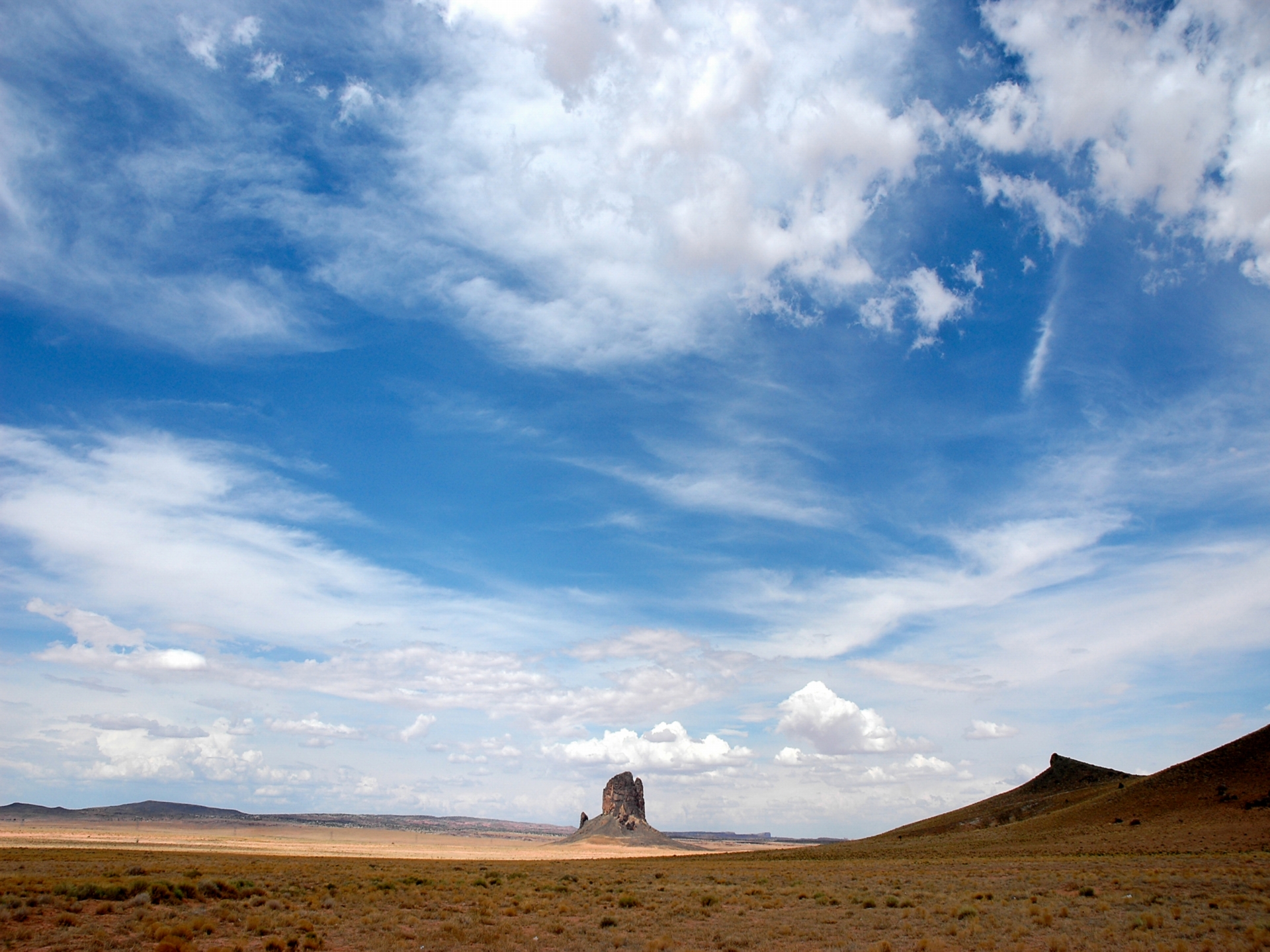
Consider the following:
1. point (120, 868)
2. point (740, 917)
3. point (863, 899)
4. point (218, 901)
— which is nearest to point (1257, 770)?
point (863, 899)

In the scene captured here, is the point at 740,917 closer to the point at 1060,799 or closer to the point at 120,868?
the point at 120,868

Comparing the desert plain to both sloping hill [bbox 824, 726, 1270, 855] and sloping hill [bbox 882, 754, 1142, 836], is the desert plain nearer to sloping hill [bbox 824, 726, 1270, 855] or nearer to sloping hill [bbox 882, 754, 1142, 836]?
sloping hill [bbox 824, 726, 1270, 855]

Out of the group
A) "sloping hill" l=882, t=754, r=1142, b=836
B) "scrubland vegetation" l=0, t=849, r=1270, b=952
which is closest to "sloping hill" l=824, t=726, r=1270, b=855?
"sloping hill" l=882, t=754, r=1142, b=836

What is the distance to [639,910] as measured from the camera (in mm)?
29734

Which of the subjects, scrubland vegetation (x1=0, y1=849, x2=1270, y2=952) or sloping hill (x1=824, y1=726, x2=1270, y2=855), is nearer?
scrubland vegetation (x1=0, y1=849, x2=1270, y2=952)

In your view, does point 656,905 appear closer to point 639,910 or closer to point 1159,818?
point 639,910

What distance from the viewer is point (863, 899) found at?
101 ft

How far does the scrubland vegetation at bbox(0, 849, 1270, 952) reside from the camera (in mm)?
21438

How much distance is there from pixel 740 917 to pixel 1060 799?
110832 mm

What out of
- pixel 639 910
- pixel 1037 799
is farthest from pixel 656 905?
pixel 1037 799

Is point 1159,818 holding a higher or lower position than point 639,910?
higher

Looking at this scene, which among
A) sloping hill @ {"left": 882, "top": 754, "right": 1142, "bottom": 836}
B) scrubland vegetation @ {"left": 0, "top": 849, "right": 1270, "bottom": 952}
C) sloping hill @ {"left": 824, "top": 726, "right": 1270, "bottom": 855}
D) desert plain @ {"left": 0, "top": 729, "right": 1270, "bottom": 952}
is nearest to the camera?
scrubland vegetation @ {"left": 0, "top": 849, "right": 1270, "bottom": 952}

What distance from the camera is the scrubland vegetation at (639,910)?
2144 cm

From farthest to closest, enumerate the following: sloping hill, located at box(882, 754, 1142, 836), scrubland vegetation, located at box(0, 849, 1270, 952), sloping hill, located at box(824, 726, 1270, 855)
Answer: sloping hill, located at box(882, 754, 1142, 836), sloping hill, located at box(824, 726, 1270, 855), scrubland vegetation, located at box(0, 849, 1270, 952)
